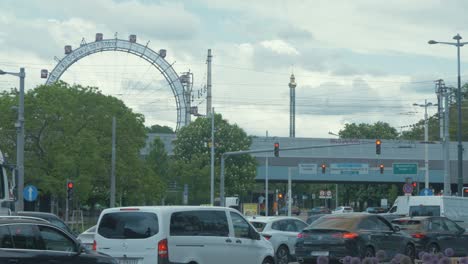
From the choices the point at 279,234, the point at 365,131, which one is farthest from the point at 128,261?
the point at 365,131

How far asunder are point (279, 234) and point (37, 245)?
43.0ft

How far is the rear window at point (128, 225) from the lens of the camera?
709 inches

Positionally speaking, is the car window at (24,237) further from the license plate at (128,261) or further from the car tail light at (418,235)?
the car tail light at (418,235)

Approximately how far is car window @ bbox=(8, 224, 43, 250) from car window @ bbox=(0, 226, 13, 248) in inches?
2.8

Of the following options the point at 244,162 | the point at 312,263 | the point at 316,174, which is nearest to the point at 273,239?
the point at 312,263

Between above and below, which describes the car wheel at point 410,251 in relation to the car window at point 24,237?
below

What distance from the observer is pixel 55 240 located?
51.7 ft

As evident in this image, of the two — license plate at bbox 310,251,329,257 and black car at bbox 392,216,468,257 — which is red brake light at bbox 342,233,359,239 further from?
black car at bbox 392,216,468,257

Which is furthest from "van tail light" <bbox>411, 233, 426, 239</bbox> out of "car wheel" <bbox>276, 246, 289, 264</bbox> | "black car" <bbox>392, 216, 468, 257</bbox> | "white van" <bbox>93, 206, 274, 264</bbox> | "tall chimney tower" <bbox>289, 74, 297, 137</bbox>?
"tall chimney tower" <bbox>289, 74, 297, 137</bbox>

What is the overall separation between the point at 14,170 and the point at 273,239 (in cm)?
785

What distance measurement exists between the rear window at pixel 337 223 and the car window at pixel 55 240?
33.5ft

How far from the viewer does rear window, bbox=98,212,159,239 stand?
18.0 m

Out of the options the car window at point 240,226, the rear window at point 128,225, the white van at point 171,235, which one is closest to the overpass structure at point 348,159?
the car window at point 240,226

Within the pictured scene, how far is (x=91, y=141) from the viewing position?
55.9m
